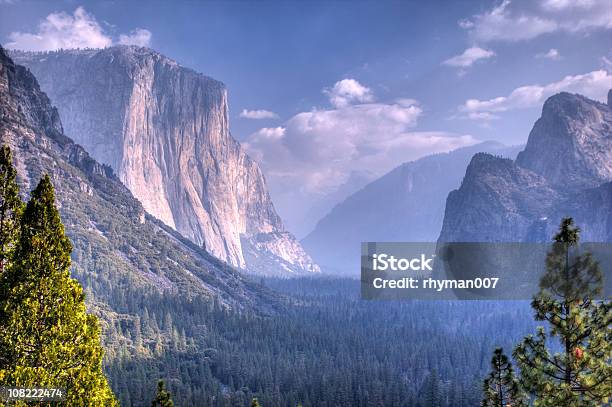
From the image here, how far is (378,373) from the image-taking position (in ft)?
529

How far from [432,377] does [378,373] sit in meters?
34.2

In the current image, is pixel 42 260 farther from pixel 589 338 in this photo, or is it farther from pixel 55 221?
pixel 589 338

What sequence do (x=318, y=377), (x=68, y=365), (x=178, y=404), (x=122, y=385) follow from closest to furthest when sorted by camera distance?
(x=68, y=365), (x=178, y=404), (x=122, y=385), (x=318, y=377)

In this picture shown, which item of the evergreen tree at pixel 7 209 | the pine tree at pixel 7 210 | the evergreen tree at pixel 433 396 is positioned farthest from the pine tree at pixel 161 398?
the evergreen tree at pixel 433 396

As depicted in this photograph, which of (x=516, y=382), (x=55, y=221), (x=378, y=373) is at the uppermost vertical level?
(x=55, y=221)

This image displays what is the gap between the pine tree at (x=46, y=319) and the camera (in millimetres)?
21672

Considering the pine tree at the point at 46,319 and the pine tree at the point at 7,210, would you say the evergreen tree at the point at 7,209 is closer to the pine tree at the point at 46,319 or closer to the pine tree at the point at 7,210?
the pine tree at the point at 7,210

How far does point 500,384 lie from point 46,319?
835 inches

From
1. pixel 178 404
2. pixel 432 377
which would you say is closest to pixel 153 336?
pixel 178 404

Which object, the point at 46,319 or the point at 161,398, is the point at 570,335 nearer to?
the point at 46,319

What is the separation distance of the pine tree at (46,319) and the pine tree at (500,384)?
Result: 59.4ft

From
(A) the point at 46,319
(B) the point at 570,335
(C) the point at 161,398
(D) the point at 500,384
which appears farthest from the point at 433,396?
(A) the point at 46,319

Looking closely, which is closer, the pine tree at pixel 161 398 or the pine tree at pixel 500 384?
the pine tree at pixel 500 384

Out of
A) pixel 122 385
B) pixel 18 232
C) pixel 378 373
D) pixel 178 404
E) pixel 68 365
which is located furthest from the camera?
pixel 378 373
